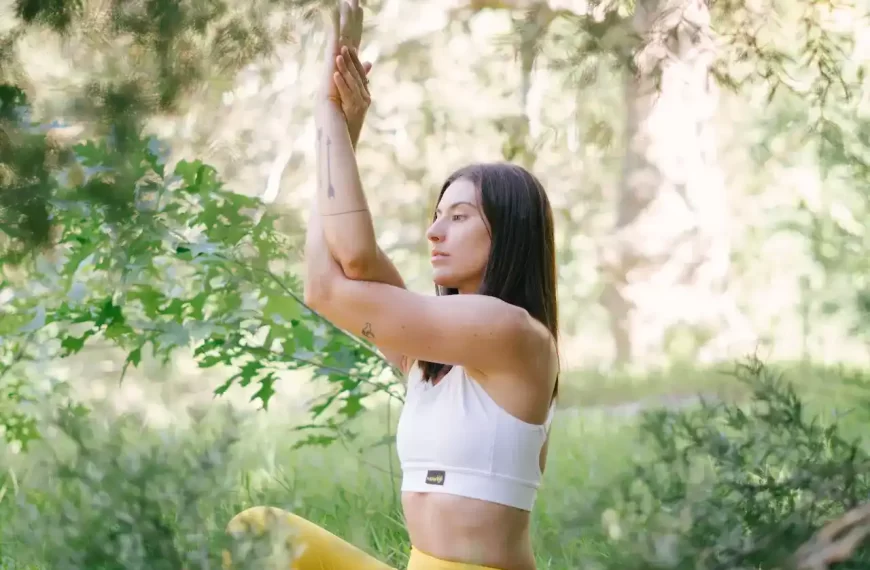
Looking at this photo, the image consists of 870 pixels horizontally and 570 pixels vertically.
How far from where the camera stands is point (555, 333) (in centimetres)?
116

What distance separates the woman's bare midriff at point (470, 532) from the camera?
3.26ft

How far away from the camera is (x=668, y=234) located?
3.97m

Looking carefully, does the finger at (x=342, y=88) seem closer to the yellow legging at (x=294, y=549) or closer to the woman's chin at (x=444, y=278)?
the woman's chin at (x=444, y=278)

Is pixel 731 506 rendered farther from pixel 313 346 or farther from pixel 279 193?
pixel 279 193

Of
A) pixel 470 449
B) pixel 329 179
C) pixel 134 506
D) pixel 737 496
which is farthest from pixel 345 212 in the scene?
pixel 737 496

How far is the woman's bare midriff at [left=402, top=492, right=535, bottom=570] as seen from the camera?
992 millimetres

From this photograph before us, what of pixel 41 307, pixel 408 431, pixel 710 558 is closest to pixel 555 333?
pixel 408 431

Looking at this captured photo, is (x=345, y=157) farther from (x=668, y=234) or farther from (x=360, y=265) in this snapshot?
(x=668, y=234)

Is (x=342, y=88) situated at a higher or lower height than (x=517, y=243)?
higher

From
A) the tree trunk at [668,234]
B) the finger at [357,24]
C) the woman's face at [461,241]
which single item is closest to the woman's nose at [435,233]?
the woman's face at [461,241]

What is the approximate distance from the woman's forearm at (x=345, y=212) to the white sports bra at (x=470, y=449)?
0.17 metres

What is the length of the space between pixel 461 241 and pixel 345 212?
0.17 metres

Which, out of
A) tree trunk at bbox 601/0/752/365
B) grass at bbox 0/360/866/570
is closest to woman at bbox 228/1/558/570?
grass at bbox 0/360/866/570

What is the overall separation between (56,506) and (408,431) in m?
0.46
